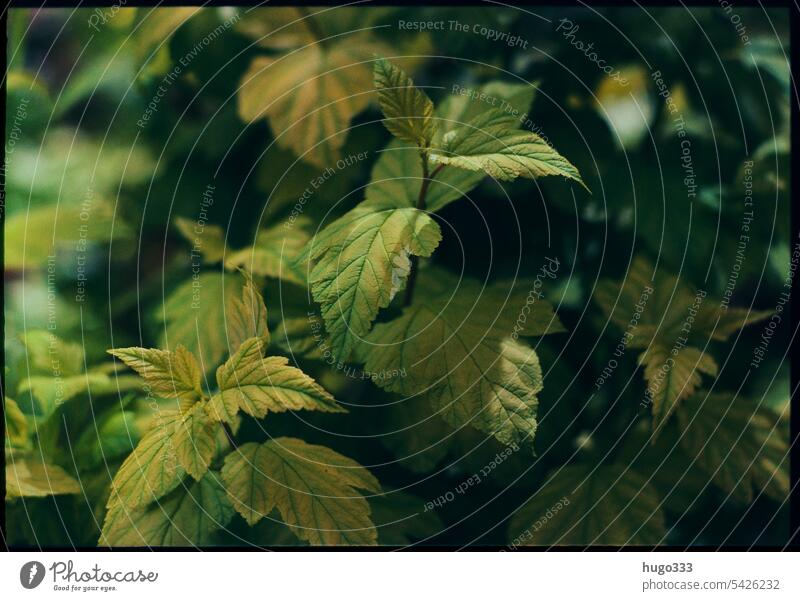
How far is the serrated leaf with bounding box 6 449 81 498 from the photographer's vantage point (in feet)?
4.81

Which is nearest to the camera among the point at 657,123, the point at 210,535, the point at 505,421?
the point at 505,421

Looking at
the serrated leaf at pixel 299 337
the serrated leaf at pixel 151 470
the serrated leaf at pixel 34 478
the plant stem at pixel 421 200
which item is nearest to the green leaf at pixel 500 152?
the plant stem at pixel 421 200

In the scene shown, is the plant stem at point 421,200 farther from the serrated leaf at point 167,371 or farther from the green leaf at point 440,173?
the serrated leaf at point 167,371

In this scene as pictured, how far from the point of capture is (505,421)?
1.29m

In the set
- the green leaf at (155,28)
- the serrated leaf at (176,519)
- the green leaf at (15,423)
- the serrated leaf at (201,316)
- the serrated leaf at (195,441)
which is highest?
the green leaf at (155,28)

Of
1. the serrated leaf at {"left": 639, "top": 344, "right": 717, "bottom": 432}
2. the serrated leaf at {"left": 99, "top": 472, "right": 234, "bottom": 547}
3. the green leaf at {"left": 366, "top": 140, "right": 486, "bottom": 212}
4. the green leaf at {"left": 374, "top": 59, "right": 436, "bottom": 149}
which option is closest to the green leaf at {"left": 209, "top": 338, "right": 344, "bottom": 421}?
the serrated leaf at {"left": 99, "top": 472, "right": 234, "bottom": 547}

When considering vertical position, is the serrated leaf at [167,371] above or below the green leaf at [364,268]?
below

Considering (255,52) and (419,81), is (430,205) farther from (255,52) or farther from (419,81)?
(255,52)

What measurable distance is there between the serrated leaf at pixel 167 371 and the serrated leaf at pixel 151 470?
0.15ft

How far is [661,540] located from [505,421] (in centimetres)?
42

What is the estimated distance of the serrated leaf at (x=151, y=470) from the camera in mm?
1353

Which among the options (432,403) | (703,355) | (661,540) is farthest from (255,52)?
(661,540)

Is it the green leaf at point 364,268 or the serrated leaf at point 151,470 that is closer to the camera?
the green leaf at point 364,268

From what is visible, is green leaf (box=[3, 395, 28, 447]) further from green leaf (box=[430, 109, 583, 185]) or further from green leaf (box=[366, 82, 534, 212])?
green leaf (box=[430, 109, 583, 185])
